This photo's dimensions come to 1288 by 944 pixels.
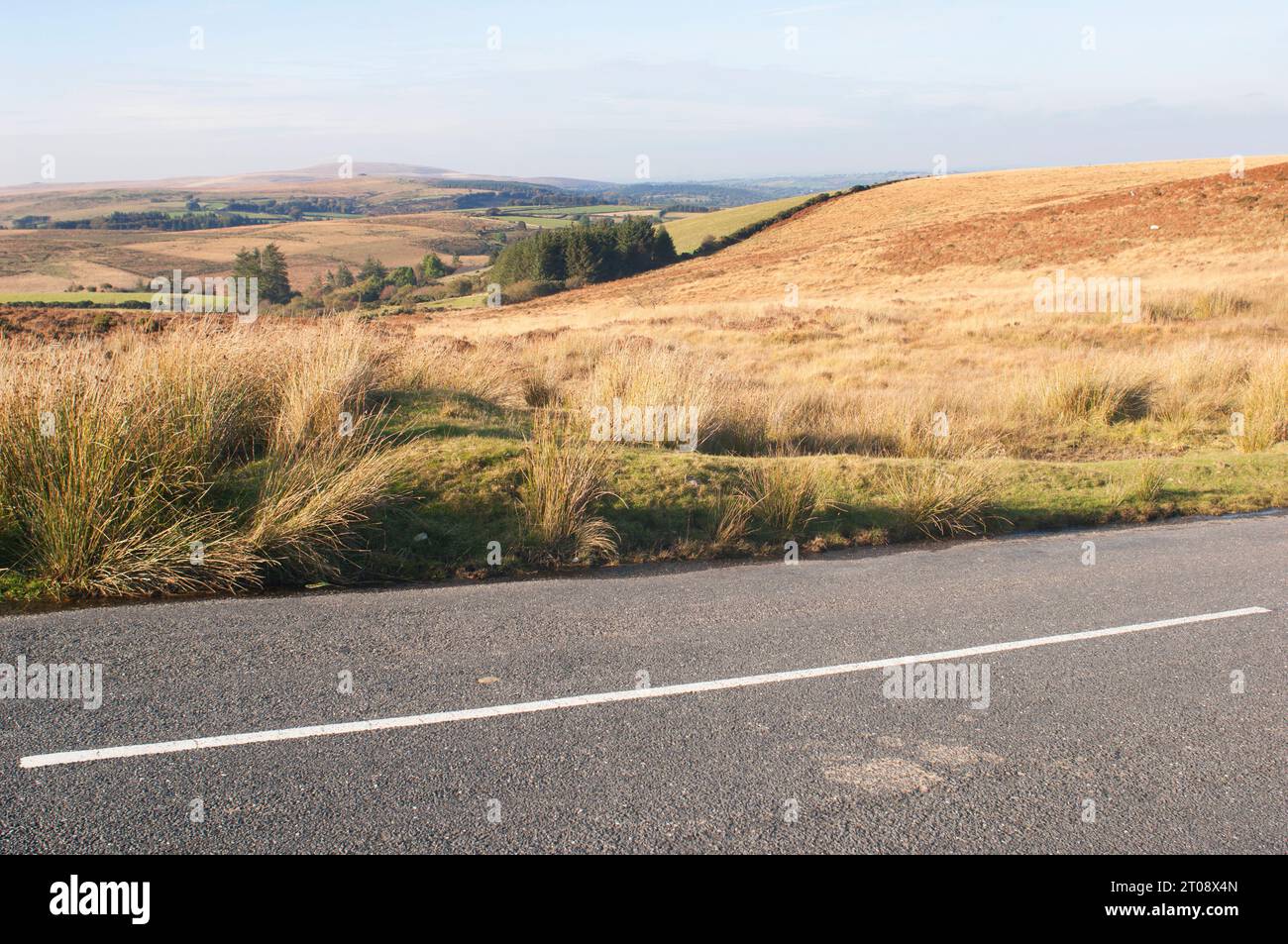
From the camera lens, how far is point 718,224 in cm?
8175

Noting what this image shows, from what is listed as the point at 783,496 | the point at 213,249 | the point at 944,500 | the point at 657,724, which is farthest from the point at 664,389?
the point at 213,249

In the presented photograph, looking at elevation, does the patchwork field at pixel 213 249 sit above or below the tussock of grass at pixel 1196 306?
above

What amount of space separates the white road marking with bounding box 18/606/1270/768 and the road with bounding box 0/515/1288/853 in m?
0.02

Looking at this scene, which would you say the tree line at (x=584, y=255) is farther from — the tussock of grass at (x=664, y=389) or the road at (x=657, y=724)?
the road at (x=657, y=724)

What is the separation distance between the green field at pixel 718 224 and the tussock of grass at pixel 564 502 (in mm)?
67883

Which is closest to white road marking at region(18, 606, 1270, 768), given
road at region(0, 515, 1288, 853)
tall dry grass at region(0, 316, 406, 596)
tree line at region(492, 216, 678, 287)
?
road at region(0, 515, 1288, 853)

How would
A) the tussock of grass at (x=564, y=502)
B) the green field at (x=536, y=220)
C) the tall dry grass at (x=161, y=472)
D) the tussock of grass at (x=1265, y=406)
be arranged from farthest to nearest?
the green field at (x=536, y=220), the tussock of grass at (x=1265, y=406), the tussock of grass at (x=564, y=502), the tall dry grass at (x=161, y=472)

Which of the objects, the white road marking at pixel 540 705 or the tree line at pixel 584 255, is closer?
the white road marking at pixel 540 705

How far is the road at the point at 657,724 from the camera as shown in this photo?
3703mm

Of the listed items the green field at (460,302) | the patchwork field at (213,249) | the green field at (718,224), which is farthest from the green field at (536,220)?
the green field at (460,302)

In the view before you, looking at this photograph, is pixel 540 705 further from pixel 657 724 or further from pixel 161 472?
pixel 161 472

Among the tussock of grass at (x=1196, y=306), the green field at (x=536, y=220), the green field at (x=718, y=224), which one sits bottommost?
the tussock of grass at (x=1196, y=306)

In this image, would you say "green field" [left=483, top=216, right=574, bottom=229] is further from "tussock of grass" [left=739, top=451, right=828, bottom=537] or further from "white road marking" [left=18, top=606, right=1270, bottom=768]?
"white road marking" [left=18, top=606, right=1270, bottom=768]

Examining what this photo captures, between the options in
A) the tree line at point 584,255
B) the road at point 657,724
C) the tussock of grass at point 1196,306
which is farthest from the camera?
the tree line at point 584,255
